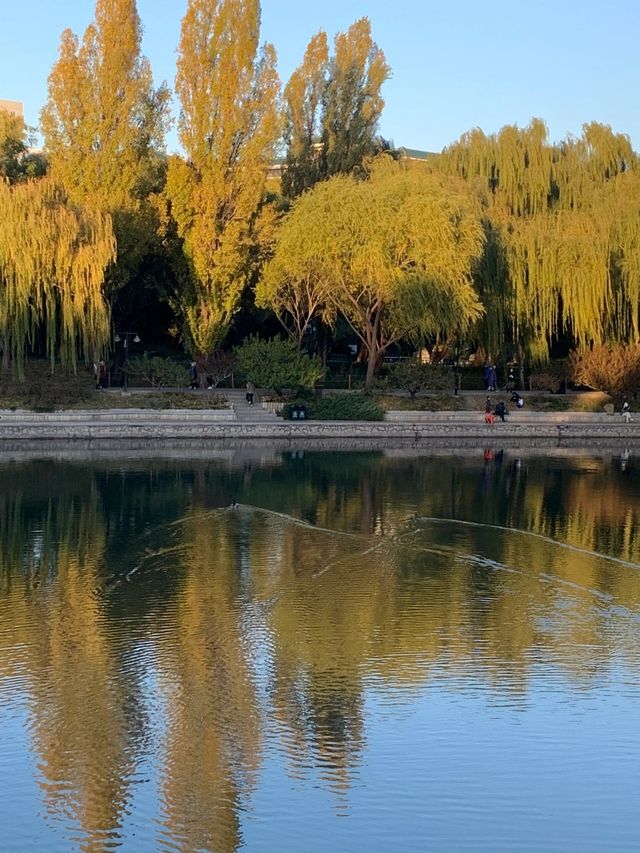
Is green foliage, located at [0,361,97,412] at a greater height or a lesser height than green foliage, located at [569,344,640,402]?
lesser

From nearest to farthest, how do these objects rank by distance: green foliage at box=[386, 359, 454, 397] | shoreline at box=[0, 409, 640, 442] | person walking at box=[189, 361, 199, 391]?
shoreline at box=[0, 409, 640, 442]
green foliage at box=[386, 359, 454, 397]
person walking at box=[189, 361, 199, 391]

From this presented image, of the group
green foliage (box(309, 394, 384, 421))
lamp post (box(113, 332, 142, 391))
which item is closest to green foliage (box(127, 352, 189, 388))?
lamp post (box(113, 332, 142, 391))

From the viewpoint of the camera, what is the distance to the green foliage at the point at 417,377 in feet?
139

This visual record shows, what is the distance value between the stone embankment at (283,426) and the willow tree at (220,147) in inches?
174

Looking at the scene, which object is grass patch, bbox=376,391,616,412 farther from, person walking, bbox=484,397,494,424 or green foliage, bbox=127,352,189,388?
green foliage, bbox=127,352,189,388

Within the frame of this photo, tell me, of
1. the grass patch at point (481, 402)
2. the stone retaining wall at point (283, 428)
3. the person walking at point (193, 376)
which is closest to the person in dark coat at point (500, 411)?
the stone retaining wall at point (283, 428)

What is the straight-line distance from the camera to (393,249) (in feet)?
137

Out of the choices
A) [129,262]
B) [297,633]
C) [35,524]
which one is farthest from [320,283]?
[297,633]

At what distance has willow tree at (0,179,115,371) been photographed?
37.1 m

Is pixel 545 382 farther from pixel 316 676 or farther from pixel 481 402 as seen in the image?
pixel 316 676

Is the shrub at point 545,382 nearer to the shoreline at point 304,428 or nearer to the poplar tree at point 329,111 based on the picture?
the shoreline at point 304,428

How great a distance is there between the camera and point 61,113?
1652 inches

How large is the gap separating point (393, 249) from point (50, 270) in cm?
1144

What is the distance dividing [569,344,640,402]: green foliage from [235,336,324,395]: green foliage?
361 inches
